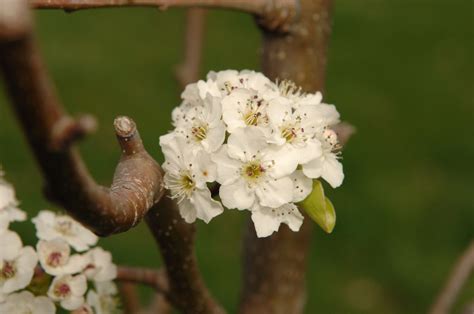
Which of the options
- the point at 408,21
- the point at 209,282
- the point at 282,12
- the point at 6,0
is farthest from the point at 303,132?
the point at 408,21

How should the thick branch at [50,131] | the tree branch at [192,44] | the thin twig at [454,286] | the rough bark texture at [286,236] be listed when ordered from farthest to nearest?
the tree branch at [192,44], the thin twig at [454,286], the rough bark texture at [286,236], the thick branch at [50,131]

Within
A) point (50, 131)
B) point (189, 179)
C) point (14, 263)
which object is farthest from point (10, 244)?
point (50, 131)

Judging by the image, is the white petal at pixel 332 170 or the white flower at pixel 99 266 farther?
the white flower at pixel 99 266

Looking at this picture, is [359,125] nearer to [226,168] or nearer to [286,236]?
[286,236]

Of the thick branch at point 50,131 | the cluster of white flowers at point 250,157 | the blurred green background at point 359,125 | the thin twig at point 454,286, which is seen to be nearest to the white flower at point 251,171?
the cluster of white flowers at point 250,157

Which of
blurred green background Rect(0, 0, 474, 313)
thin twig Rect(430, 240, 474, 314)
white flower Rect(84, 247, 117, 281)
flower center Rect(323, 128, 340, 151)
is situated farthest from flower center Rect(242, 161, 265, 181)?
blurred green background Rect(0, 0, 474, 313)

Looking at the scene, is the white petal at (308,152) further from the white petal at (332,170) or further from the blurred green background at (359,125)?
the blurred green background at (359,125)
